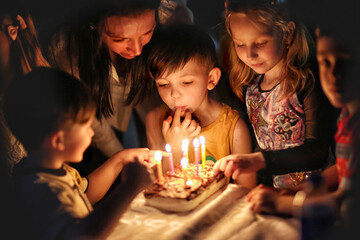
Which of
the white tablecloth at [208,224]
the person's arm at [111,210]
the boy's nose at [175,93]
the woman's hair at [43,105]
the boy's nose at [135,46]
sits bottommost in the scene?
the white tablecloth at [208,224]

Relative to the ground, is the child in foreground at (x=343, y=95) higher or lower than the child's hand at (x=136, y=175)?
higher

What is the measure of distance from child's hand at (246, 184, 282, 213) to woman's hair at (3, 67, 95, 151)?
0.65 meters

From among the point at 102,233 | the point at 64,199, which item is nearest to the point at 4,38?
the point at 64,199

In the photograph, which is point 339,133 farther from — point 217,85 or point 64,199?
point 64,199

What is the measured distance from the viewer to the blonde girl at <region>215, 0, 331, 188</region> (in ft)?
3.84

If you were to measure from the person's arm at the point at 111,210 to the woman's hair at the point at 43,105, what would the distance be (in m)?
0.28

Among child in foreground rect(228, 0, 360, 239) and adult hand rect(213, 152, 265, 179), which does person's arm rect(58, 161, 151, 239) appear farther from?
child in foreground rect(228, 0, 360, 239)

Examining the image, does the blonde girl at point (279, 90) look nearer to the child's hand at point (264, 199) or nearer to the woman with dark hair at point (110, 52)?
the child's hand at point (264, 199)

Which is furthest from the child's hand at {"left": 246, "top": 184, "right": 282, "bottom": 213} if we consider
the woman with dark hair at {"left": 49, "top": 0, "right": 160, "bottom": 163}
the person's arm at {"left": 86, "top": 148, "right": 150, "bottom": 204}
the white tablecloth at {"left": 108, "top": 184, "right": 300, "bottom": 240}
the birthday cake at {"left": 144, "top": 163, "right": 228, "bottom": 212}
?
the woman with dark hair at {"left": 49, "top": 0, "right": 160, "bottom": 163}

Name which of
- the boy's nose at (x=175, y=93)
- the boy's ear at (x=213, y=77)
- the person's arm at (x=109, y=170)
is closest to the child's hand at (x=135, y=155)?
the person's arm at (x=109, y=170)

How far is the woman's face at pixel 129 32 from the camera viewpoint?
1239 millimetres

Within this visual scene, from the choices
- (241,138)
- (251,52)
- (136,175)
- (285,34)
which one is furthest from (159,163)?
(285,34)

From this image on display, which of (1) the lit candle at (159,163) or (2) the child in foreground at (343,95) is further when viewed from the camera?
(1) the lit candle at (159,163)

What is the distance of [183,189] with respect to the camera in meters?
1.25
